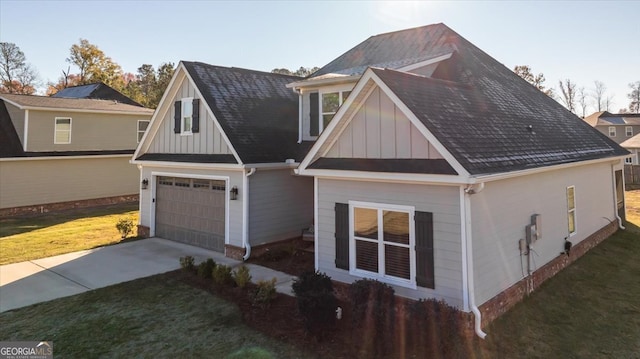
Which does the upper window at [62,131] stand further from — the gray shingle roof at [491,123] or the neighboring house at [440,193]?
the gray shingle roof at [491,123]

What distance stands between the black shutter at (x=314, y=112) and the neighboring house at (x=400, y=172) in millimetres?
44

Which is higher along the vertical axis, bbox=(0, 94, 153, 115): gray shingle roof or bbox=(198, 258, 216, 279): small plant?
bbox=(0, 94, 153, 115): gray shingle roof

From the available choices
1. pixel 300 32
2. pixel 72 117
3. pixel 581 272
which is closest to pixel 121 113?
pixel 72 117

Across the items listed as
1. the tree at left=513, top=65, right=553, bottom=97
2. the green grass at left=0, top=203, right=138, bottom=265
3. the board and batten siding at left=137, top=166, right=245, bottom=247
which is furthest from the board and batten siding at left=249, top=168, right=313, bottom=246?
the tree at left=513, top=65, right=553, bottom=97

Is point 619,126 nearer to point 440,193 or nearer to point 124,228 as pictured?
point 440,193

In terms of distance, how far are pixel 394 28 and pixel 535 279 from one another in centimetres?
1382

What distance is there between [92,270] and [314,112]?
8.48 metres

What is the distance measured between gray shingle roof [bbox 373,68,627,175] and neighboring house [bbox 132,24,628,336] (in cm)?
6

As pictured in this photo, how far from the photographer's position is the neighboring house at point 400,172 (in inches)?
268

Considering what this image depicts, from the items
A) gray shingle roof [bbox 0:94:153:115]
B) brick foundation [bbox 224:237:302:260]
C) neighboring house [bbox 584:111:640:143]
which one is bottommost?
brick foundation [bbox 224:237:302:260]

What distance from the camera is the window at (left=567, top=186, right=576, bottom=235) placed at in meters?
10.8

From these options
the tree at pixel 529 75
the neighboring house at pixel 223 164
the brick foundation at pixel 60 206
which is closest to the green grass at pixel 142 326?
the neighboring house at pixel 223 164

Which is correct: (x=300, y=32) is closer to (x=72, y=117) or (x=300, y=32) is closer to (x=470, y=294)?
(x=470, y=294)

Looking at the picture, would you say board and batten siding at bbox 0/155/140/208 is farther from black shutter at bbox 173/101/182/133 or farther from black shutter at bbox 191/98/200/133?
black shutter at bbox 191/98/200/133
